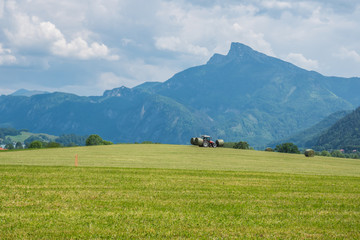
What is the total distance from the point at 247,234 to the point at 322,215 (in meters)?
6.07

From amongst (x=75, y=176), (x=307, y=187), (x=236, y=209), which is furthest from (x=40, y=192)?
(x=307, y=187)

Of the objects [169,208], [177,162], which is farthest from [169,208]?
[177,162]

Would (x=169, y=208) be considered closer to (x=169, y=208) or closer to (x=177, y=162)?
(x=169, y=208)

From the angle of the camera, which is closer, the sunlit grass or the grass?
the sunlit grass

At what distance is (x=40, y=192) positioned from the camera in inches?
818

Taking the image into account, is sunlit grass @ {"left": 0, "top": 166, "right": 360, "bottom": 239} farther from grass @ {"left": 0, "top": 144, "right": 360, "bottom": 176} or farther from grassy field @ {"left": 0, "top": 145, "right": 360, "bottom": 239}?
grass @ {"left": 0, "top": 144, "right": 360, "bottom": 176}

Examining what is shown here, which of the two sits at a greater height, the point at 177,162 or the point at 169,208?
the point at 177,162

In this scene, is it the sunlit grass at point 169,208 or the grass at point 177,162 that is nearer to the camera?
the sunlit grass at point 169,208

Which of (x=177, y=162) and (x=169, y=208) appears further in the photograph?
(x=177, y=162)

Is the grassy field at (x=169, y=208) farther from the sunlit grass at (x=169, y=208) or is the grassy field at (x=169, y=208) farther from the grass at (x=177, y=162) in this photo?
the grass at (x=177, y=162)

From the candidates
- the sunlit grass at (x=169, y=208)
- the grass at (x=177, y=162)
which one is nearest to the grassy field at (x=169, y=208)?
the sunlit grass at (x=169, y=208)

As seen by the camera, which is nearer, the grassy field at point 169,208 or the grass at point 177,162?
the grassy field at point 169,208

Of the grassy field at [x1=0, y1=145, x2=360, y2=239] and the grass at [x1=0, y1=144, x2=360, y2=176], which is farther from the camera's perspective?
the grass at [x1=0, y1=144, x2=360, y2=176]

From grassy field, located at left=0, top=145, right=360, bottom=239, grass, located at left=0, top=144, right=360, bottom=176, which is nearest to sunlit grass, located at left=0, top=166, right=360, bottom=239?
grassy field, located at left=0, top=145, right=360, bottom=239
